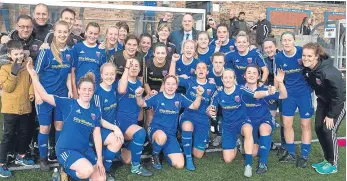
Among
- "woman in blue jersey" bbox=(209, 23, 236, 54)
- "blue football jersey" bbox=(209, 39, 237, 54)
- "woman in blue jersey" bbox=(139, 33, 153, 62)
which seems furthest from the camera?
"blue football jersey" bbox=(209, 39, 237, 54)

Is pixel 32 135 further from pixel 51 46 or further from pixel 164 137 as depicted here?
pixel 164 137

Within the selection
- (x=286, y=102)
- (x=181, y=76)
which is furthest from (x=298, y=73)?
(x=181, y=76)

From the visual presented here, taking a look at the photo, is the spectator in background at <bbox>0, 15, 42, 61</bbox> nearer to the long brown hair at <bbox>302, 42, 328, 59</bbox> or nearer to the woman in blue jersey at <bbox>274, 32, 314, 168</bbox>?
the woman in blue jersey at <bbox>274, 32, 314, 168</bbox>

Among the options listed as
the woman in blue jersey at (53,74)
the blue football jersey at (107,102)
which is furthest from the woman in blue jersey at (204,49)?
the woman in blue jersey at (53,74)

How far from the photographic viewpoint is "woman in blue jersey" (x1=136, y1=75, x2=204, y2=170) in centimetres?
455

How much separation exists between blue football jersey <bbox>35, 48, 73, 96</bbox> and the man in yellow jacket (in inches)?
6.9

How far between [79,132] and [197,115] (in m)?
1.69

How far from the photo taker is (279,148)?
5297mm

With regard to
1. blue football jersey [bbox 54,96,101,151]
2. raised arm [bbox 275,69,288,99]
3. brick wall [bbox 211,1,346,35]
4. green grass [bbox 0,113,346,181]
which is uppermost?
brick wall [bbox 211,1,346,35]

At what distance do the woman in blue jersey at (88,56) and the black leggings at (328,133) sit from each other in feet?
9.41

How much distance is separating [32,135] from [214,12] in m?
14.2

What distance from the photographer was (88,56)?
461 cm

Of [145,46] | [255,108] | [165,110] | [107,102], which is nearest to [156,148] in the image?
[165,110]

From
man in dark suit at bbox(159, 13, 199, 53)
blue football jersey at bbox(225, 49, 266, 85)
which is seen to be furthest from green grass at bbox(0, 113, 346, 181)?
man in dark suit at bbox(159, 13, 199, 53)
